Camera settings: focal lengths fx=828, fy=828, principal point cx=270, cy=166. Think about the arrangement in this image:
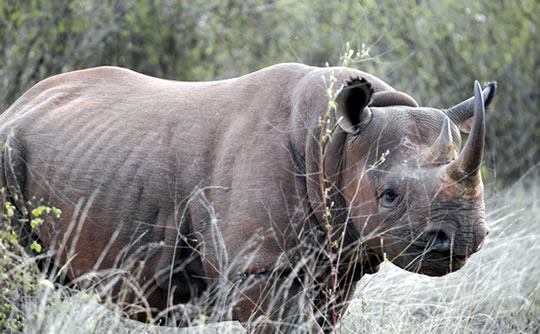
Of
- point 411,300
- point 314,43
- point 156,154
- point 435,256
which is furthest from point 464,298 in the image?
point 314,43

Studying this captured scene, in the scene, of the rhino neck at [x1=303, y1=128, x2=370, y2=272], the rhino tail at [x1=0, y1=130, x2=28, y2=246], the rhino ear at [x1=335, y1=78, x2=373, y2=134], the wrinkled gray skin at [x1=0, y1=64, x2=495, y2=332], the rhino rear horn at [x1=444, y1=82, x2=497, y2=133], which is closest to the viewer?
the wrinkled gray skin at [x1=0, y1=64, x2=495, y2=332]

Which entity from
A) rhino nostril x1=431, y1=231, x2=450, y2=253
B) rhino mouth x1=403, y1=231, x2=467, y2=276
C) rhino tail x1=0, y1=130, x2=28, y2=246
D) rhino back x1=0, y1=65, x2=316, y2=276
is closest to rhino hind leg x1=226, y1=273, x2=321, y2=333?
rhino back x1=0, y1=65, x2=316, y2=276

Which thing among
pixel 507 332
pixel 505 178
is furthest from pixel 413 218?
pixel 505 178

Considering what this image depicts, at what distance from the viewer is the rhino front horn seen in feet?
12.2

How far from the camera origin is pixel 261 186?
4.19 m

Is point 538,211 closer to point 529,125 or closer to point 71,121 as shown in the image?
point 529,125

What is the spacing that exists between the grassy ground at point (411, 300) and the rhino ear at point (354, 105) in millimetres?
922

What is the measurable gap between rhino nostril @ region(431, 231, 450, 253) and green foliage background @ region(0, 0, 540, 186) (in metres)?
6.26

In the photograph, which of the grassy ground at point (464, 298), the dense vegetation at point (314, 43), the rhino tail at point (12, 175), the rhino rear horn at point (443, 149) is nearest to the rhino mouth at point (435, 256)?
the rhino rear horn at point (443, 149)

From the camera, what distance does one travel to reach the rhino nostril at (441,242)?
3.82 m

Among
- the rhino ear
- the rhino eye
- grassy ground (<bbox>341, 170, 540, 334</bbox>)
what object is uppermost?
the rhino ear

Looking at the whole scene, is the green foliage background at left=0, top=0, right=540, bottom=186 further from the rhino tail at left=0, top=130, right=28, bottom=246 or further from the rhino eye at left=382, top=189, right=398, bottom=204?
the rhino eye at left=382, top=189, right=398, bottom=204

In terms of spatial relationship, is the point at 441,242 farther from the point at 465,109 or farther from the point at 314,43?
the point at 314,43

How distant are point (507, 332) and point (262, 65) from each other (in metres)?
6.88
